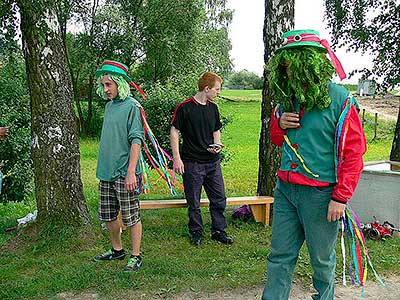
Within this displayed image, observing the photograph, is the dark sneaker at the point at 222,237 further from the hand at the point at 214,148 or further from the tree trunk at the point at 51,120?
the tree trunk at the point at 51,120

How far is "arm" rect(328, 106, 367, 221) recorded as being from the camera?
10.1ft

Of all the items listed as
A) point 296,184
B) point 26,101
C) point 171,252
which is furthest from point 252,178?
point 296,184

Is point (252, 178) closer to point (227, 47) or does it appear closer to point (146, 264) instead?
point (146, 264)

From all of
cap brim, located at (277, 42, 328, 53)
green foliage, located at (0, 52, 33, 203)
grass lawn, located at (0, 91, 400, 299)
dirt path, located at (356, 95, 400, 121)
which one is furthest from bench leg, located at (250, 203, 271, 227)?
dirt path, located at (356, 95, 400, 121)

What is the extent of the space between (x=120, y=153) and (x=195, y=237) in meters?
1.44

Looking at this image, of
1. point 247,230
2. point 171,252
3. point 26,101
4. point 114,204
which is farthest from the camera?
point 26,101

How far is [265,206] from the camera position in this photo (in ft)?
20.6

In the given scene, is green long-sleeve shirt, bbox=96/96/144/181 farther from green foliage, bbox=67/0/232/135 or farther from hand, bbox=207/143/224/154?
green foliage, bbox=67/0/232/135

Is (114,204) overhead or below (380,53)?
below

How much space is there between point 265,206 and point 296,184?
3.05 metres

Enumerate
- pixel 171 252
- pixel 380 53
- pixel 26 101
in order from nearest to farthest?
pixel 171 252 < pixel 26 101 < pixel 380 53

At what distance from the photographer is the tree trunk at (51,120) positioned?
203 inches

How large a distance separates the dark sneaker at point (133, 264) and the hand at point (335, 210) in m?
2.13

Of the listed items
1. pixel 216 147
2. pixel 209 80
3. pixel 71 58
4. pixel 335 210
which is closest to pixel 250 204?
pixel 216 147
